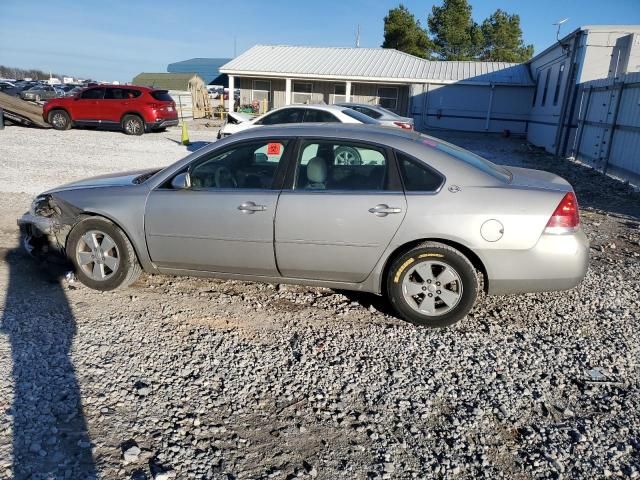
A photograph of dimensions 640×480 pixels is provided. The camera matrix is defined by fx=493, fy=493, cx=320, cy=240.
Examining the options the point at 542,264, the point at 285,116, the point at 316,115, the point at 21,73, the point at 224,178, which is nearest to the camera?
the point at 542,264

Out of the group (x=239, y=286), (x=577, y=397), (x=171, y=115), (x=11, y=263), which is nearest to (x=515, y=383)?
(x=577, y=397)

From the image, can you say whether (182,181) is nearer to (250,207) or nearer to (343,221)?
(250,207)

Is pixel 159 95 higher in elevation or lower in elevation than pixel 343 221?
higher

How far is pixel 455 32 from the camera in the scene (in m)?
45.1

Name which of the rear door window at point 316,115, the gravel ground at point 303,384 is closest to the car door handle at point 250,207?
the gravel ground at point 303,384

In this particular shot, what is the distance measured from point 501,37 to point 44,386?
51688mm

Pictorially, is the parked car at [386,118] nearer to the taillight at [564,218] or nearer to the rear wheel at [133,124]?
the rear wheel at [133,124]

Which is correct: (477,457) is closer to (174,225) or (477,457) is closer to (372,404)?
(372,404)

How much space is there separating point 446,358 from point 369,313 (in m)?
0.87

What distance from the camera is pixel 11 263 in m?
5.08

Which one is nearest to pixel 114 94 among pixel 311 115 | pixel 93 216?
pixel 311 115

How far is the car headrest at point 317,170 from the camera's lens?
156 inches

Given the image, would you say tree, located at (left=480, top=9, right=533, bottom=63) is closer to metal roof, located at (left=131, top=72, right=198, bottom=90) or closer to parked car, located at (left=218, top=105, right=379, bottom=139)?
metal roof, located at (left=131, top=72, right=198, bottom=90)

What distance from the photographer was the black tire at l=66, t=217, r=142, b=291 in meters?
4.32
